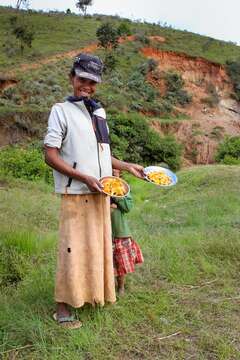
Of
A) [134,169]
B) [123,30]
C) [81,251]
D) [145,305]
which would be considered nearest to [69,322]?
[81,251]

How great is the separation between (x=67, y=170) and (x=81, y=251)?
1.74 feet

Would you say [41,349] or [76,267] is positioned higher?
[76,267]

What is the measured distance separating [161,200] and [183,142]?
45.4 ft

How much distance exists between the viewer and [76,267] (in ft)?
9.46

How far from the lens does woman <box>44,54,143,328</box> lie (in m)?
2.81

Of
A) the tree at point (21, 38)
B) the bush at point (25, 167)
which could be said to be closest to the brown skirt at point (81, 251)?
the bush at point (25, 167)

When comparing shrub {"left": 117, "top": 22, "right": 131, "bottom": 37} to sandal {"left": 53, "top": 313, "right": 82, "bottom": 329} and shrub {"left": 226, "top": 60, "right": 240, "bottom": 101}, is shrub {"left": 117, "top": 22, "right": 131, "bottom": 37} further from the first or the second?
sandal {"left": 53, "top": 313, "right": 82, "bottom": 329}

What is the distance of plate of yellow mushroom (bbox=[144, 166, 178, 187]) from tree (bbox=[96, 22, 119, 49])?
26.0 m

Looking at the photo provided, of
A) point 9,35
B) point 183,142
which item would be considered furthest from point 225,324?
point 9,35

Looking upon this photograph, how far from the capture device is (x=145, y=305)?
3412mm

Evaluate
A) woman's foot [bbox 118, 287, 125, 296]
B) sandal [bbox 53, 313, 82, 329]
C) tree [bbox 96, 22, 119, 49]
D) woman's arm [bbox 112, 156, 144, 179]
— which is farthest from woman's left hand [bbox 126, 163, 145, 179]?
tree [bbox 96, 22, 119, 49]

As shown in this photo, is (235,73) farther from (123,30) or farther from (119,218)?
(119,218)

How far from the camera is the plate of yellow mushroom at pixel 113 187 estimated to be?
113 inches

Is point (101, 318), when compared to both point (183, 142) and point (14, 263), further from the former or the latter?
point (183, 142)
